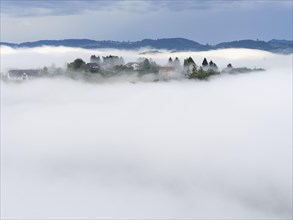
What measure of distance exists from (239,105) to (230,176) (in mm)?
31758

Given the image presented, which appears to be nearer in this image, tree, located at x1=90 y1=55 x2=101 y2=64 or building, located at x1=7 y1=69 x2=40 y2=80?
building, located at x1=7 y1=69 x2=40 y2=80

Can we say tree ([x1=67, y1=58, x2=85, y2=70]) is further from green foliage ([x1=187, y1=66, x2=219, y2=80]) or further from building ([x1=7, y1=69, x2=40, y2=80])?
green foliage ([x1=187, y1=66, x2=219, y2=80])

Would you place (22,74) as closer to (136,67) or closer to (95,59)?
(95,59)

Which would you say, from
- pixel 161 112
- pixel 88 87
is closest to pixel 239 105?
pixel 161 112

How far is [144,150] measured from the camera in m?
55.2

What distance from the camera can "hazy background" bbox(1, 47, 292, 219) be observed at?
1411 inches

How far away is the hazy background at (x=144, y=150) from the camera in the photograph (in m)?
35.8

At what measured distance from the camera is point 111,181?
41625 millimetres

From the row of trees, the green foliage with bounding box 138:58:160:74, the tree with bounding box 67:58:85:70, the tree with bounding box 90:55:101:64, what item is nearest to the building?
the row of trees

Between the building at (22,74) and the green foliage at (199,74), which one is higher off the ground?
the green foliage at (199,74)

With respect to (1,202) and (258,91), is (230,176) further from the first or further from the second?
(258,91)

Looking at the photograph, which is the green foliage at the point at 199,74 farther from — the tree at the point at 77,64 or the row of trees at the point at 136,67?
the tree at the point at 77,64

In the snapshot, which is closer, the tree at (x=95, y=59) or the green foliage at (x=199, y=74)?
the green foliage at (x=199, y=74)

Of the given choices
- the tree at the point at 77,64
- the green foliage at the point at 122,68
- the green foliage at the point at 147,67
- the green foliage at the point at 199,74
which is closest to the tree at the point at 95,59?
the tree at the point at 77,64
